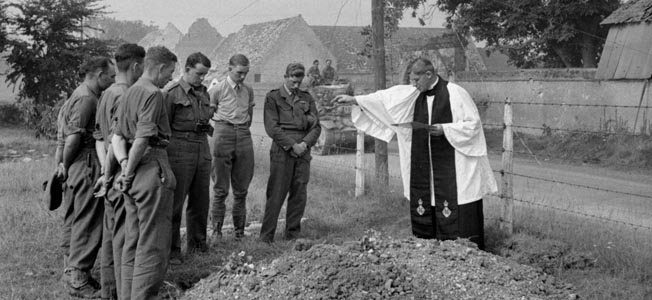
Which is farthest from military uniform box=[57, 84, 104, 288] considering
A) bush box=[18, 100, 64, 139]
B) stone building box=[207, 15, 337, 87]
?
stone building box=[207, 15, 337, 87]

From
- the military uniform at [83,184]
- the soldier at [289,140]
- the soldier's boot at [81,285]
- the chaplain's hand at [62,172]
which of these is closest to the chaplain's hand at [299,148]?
the soldier at [289,140]

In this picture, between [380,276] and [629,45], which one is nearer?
[380,276]

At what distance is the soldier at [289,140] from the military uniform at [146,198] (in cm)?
216

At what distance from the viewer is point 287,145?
7.16 m

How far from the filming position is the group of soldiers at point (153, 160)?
16.5 feet

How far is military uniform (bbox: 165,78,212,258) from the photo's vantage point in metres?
6.40

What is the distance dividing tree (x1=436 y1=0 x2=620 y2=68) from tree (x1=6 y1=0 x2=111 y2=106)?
12.6 m

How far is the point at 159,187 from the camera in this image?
5.02m

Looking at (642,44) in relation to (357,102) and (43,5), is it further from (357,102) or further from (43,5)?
(43,5)

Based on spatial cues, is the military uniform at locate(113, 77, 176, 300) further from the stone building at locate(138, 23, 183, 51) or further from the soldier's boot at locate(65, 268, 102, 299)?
the stone building at locate(138, 23, 183, 51)

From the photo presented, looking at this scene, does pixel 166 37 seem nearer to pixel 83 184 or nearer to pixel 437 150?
pixel 437 150

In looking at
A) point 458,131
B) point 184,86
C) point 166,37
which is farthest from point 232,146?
point 166,37

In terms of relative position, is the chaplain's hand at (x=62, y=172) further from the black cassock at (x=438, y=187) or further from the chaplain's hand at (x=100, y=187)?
the black cassock at (x=438, y=187)

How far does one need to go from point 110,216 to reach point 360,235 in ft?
9.45
